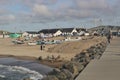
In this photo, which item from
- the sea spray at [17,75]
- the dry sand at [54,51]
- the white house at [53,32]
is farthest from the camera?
the white house at [53,32]

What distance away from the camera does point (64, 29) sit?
190250mm

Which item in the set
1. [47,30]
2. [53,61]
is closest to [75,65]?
[53,61]

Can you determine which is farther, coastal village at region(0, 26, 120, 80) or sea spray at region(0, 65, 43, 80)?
sea spray at region(0, 65, 43, 80)

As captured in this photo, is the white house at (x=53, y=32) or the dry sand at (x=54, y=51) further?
the white house at (x=53, y=32)

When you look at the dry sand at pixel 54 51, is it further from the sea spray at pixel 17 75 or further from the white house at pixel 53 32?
the white house at pixel 53 32

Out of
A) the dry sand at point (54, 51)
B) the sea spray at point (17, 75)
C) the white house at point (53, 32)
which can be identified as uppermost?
the sea spray at point (17, 75)

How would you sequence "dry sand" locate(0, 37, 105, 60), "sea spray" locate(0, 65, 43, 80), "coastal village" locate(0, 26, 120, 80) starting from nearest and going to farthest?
"coastal village" locate(0, 26, 120, 80), "sea spray" locate(0, 65, 43, 80), "dry sand" locate(0, 37, 105, 60)

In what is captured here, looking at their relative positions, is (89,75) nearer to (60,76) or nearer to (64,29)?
(60,76)

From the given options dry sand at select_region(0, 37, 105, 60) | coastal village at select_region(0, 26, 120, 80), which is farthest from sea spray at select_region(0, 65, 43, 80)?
dry sand at select_region(0, 37, 105, 60)

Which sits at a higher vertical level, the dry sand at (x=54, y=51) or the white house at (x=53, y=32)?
the dry sand at (x=54, y=51)

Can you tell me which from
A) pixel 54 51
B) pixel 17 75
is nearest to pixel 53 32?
pixel 54 51

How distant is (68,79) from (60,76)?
593 millimetres

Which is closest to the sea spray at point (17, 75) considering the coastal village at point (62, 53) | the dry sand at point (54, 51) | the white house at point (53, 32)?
Answer: the coastal village at point (62, 53)

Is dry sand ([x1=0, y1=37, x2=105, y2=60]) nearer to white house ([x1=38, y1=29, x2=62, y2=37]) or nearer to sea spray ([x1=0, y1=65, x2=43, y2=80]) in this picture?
sea spray ([x1=0, y1=65, x2=43, y2=80])
